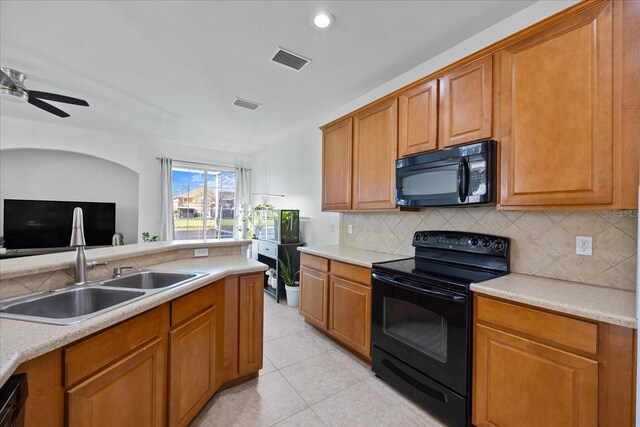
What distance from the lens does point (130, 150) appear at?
5.19 m

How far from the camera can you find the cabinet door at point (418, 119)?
2121 mm

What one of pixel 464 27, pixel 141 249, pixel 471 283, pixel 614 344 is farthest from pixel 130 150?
pixel 614 344

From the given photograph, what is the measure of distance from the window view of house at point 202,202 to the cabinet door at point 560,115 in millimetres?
5609

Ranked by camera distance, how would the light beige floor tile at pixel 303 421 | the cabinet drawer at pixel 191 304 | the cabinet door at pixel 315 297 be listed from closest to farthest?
the cabinet drawer at pixel 191 304 → the light beige floor tile at pixel 303 421 → the cabinet door at pixel 315 297

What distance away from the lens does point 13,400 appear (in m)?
0.73

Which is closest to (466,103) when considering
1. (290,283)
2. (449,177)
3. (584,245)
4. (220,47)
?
(449,177)

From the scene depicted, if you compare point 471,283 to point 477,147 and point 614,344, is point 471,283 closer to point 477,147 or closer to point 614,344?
point 614,344

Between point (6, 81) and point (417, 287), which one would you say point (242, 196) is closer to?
point (6, 81)

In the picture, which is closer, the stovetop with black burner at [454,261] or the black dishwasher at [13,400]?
the black dishwasher at [13,400]

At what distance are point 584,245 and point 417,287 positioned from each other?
974 mm

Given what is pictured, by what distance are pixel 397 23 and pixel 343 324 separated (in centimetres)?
253

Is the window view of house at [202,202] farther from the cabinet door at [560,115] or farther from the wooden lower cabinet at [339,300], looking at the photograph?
the cabinet door at [560,115]

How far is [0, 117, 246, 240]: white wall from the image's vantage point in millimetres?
4301

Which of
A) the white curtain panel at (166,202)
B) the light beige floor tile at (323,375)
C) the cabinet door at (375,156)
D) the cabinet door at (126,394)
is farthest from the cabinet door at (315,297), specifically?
the white curtain panel at (166,202)
